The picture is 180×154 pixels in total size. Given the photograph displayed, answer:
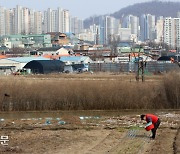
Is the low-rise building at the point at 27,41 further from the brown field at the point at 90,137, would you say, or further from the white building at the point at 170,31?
the brown field at the point at 90,137

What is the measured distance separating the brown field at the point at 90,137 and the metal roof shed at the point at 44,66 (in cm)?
3351

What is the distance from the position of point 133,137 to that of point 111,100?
11.2m

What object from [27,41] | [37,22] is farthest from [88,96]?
[37,22]

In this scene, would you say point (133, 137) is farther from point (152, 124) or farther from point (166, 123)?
point (166, 123)

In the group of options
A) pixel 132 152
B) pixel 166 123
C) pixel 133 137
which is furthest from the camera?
pixel 166 123

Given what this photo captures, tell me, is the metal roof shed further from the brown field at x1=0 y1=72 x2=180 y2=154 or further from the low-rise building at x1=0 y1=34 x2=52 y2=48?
the low-rise building at x1=0 y1=34 x2=52 y2=48

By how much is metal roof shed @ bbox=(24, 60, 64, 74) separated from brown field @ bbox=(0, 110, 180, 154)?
33.5 m

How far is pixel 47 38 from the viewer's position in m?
113

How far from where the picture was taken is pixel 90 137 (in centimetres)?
1274

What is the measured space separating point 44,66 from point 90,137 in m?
37.9

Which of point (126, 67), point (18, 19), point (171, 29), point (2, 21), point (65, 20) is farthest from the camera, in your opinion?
point (65, 20)

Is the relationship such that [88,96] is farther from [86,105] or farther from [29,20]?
[29,20]

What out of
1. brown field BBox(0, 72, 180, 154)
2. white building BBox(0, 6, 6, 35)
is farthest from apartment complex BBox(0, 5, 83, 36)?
brown field BBox(0, 72, 180, 154)

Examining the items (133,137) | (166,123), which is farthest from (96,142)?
(166,123)
